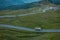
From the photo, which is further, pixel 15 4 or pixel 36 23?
pixel 15 4

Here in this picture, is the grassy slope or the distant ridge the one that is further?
the distant ridge

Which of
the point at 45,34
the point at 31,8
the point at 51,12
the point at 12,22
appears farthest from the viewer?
the point at 31,8

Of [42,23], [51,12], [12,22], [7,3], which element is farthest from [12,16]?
[51,12]

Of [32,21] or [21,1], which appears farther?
[21,1]

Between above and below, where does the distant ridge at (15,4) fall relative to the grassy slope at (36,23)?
above

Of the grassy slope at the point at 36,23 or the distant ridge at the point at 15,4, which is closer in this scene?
the grassy slope at the point at 36,23

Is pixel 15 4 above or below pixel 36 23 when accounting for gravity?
above

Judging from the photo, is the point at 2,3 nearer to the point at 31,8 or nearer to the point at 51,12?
the point at 31,8

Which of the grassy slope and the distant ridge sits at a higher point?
the distant ridge
